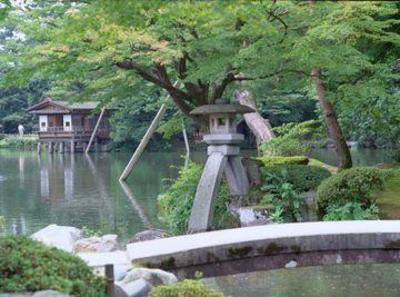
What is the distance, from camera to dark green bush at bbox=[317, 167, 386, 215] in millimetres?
9867

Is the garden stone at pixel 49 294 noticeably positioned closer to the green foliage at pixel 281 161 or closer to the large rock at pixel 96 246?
the large rock at pixel 96 246

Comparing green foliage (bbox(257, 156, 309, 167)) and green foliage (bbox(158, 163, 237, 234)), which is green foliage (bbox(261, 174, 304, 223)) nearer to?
green foliage (bbox(158, 163, 237, 234))

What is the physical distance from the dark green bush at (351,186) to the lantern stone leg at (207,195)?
184 cm

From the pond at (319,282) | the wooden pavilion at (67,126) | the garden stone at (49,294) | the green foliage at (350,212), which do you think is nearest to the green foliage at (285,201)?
the green foliage at (350,212)

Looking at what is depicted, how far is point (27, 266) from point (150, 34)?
6.89 meters

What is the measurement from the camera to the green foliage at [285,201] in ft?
35.3

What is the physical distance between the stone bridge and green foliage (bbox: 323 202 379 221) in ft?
10.0

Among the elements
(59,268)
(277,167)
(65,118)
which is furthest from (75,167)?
(59,268)

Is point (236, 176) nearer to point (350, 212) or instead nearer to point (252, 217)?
point (252, 217)

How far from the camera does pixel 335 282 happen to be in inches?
266

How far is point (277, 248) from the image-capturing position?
20.4 ft

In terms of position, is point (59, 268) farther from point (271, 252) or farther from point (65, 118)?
point (65, 118)

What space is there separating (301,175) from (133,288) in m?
7.34

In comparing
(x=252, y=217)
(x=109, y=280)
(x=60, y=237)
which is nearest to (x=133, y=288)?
(x=109, y=280)
